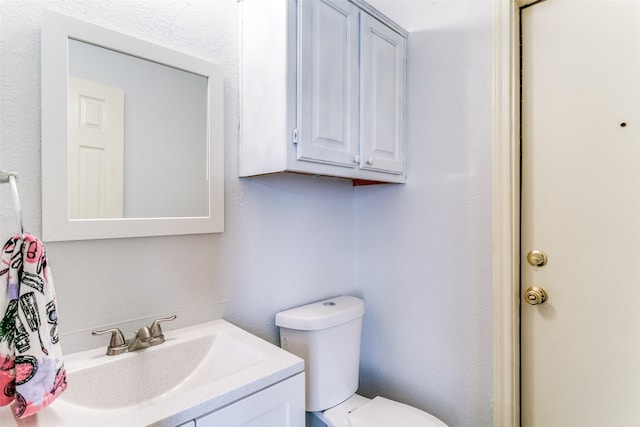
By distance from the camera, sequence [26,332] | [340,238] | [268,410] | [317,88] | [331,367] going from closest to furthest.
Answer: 1. [26,332]
2. [268,410]
3. [317,88]
4. [331,367]
5. [340,238]

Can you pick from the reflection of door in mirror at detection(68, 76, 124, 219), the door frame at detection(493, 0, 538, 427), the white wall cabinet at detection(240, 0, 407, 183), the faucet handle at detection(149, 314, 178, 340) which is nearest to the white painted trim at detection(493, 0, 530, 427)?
the door frame at detection(493, 0, 538, 427)

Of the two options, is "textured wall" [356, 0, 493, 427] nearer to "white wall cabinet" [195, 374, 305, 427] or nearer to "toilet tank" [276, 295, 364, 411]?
"toilet tank" [276, 295, 364, 411]

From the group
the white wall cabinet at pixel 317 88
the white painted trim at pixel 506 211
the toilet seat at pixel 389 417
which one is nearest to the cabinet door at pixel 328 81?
the white wall cabinet at pixel 317 88

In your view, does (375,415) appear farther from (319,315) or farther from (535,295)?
(535,295)

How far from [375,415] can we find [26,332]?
1.17 meters

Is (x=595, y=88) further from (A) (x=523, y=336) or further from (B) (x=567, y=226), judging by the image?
(A) (x=523, y=336)

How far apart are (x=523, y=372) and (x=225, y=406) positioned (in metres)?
1.16

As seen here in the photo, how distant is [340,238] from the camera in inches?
66.1

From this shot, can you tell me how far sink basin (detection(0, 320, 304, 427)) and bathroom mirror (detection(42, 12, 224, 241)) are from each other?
353 millimetres

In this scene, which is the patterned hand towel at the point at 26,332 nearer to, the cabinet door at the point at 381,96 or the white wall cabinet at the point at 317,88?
the white wall cabinet at the point at 317,88

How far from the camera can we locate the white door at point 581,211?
3.51 ft

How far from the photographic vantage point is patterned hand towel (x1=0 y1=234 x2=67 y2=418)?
23.3 inches

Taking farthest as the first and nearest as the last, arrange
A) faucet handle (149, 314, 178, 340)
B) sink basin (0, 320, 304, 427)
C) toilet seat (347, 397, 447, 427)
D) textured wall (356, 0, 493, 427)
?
1. textured wall (356, 0, 493, 427)
2. toilet seat (347, 397, 447, 427)
3. faucet handle (149, 314, 178, 340)
4. sink basin (0, 320, 304, 427)

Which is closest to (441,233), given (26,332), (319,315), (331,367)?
(319,315)
